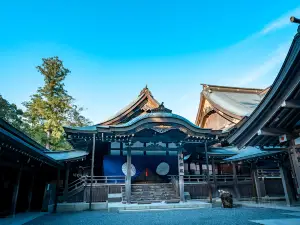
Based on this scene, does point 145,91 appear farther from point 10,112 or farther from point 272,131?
point 10,112

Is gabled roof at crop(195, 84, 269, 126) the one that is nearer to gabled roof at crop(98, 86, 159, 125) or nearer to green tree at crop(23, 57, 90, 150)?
gabled roof at crop(98, 86, 159, 125)

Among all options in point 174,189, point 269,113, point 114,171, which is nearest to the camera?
point 269,113

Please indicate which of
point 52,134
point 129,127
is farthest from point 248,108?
point 52,134

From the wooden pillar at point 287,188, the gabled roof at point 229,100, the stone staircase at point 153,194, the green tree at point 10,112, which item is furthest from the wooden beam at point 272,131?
the green tree at point 10,112

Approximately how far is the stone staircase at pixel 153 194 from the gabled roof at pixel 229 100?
10.3 metres

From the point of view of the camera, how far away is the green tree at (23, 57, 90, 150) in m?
22.8

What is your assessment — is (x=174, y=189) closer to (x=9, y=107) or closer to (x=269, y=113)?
(x=269, y=113)

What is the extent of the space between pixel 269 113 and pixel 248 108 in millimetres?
18730

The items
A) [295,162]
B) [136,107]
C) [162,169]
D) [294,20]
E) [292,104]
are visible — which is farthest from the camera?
[136,107]

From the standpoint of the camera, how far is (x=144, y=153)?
53.3 ft

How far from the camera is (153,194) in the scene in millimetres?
13469

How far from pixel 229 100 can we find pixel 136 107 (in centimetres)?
1134

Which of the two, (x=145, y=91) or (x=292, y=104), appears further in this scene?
(x=145, y=91)

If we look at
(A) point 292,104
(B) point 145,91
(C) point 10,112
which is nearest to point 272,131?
(A) point 292,104
